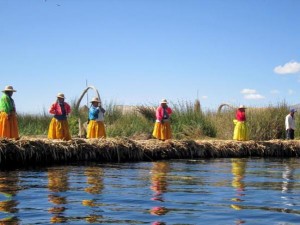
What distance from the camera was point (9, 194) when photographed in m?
8.81

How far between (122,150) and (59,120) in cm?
218

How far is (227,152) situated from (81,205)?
37.7ft

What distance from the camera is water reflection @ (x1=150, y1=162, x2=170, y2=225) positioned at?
753 cm

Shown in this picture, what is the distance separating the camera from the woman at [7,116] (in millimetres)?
14367

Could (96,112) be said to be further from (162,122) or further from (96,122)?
(162,122)

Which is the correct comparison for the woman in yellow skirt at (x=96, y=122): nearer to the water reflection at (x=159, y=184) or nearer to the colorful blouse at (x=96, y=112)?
the colorful blouse at (x=96, y=112)

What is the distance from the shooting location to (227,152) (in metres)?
18.7

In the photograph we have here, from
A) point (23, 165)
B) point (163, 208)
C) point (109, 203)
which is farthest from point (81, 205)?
point (23, 165)

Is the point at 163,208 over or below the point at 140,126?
below

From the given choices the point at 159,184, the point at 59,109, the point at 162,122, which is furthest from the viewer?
the point at 162,122

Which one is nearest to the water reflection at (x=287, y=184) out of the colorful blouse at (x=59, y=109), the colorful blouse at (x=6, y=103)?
the colorful blouse at (x=59, y=109)

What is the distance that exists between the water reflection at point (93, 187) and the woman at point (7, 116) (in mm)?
2691

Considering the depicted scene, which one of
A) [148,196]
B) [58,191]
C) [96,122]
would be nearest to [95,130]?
[96,122]

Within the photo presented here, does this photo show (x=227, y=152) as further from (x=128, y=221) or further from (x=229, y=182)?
(x=128, y=221)
